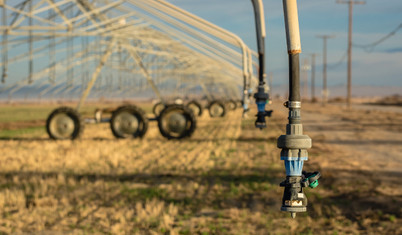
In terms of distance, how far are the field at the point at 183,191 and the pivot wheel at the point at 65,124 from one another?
112 cm

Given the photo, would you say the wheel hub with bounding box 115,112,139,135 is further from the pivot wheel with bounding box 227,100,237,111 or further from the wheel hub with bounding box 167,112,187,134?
the pivot wheel with bounding box 227,100,237,111

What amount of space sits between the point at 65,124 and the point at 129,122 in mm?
2634

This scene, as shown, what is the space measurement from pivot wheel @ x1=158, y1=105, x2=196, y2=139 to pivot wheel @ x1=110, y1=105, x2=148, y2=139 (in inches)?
30.6

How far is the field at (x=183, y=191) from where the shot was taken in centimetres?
813

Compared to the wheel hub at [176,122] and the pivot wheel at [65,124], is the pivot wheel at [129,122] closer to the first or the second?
the wheel hub at [176,122]

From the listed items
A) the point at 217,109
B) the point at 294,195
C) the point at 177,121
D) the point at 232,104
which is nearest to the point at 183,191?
the point at 294,195

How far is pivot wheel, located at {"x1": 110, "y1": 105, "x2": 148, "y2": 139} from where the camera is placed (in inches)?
745

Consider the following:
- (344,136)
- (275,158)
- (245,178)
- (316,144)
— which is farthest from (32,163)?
(344,136)

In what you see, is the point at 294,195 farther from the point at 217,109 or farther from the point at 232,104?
the point at 232,104

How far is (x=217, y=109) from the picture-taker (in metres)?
42.0

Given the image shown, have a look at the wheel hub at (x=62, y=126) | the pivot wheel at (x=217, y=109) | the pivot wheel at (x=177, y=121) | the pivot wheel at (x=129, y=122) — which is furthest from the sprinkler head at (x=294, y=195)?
the pivot wheel at (x=217, y=109)

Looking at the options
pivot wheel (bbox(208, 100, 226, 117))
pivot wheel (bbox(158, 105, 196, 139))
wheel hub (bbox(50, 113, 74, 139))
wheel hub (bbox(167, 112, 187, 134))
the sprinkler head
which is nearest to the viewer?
the sprinkler head

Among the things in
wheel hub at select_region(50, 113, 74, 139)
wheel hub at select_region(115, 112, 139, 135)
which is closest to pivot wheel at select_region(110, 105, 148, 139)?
wheel hub at select_region(115, 112, 139, 135)

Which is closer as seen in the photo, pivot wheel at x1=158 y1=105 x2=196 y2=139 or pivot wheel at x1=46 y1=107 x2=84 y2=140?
pivot wheel at x1=158 y1=105 x2=196 y2=139
